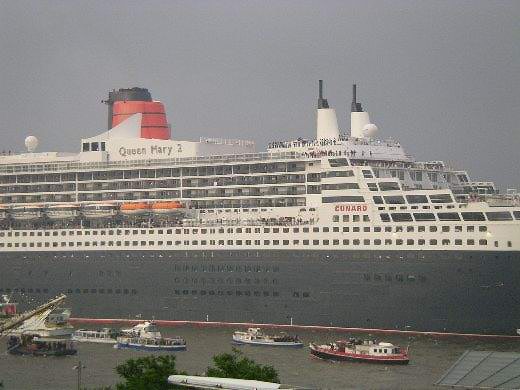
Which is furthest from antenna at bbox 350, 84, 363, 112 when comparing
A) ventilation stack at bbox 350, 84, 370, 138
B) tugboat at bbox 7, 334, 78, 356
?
tugboat at bbox 7, 334, 78, 356

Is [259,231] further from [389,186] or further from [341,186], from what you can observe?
[389,186]

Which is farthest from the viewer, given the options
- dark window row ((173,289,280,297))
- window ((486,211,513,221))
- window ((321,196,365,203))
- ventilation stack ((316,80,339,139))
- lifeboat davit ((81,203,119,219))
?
lifeboat davit ((81,203,119,219))

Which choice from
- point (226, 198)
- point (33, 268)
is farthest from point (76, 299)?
point (226, 198)

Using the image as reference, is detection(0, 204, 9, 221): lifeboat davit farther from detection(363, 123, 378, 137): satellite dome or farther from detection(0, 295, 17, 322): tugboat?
detection(363, 123, 378, 137): satellite dome

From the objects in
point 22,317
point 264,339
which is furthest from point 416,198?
point 22,317

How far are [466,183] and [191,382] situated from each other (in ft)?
159

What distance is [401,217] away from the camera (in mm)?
86500

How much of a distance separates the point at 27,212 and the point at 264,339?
25385 millimetres

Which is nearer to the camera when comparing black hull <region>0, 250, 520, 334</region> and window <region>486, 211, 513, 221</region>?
black hull <region>0, 250, 520, 334</region>

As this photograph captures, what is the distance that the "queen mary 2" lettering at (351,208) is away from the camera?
8775 cm

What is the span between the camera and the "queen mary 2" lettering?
8775 cm

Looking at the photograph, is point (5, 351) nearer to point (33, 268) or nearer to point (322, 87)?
point (33, 268)

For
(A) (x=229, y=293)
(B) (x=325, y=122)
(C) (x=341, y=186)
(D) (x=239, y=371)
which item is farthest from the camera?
(B) (x=325, y=122)

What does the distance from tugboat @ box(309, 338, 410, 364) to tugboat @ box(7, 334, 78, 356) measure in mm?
13308
